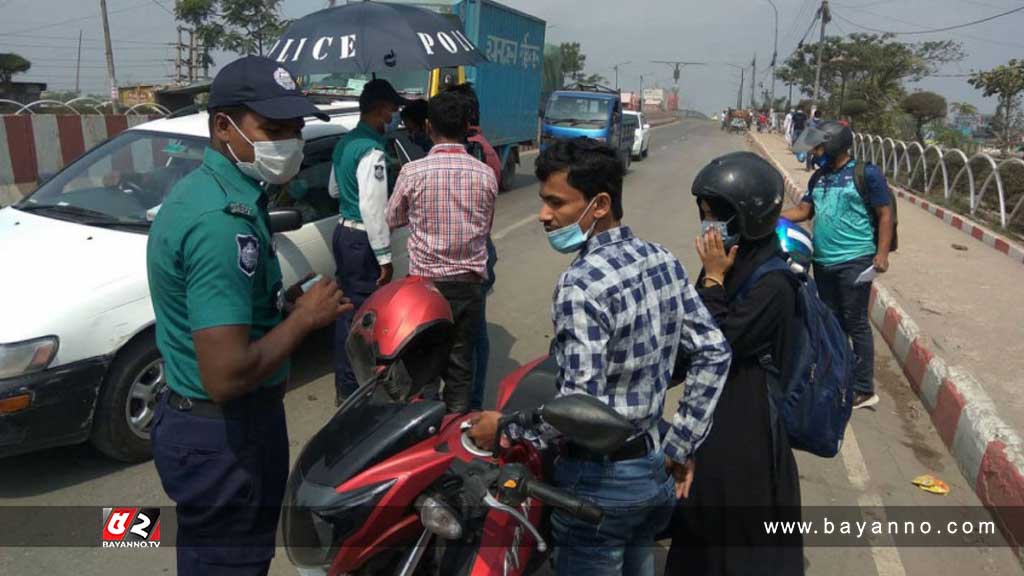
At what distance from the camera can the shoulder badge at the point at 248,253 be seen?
68.0 inches

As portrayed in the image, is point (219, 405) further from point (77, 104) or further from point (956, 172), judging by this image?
point (956, 172)

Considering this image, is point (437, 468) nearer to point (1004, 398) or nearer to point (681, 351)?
point (681, 351)

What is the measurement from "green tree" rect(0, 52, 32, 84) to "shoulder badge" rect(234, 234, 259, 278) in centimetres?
3368

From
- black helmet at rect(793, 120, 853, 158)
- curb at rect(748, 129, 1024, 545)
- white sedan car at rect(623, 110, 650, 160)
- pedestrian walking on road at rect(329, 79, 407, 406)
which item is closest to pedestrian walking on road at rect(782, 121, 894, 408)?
black helmet at rect(793, 120, 853, 158)

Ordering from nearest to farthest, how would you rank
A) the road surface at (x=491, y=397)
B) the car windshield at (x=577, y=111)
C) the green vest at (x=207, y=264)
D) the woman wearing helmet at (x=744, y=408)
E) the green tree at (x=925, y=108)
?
the green vest at (x=207, y=264), the woman wearing helmet at (x=744, y=408), the road surface at (x=491, y=397), the car windshield at (x=577, y=111), the green tree at (x=925, y=108)

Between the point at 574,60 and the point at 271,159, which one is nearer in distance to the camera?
the point at 271,159

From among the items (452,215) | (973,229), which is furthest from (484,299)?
(973,229)

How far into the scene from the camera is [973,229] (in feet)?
36.6

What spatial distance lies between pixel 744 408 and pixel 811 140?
2.74m

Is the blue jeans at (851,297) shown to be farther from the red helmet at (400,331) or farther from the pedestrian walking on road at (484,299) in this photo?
the red helmet at (400,331)

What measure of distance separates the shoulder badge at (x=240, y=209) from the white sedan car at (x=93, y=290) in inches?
79.4

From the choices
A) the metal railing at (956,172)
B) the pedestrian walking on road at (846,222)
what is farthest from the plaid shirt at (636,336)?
the metal railing at (956,172)

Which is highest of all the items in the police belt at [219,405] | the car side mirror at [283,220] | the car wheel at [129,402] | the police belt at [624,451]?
the car side mirror at [283,220]

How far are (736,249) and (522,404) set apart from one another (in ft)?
2.79
